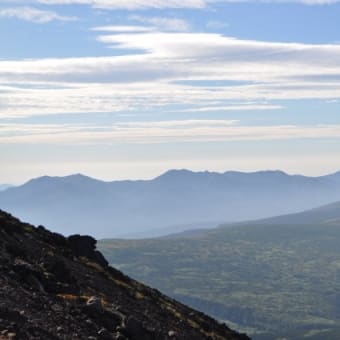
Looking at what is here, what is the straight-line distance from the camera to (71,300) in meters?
45.7

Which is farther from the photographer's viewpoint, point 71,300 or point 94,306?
point 71,300

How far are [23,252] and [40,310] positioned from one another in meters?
23.0

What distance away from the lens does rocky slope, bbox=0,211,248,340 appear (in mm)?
35344

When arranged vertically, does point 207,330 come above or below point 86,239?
below

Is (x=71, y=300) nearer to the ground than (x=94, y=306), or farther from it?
farther from it

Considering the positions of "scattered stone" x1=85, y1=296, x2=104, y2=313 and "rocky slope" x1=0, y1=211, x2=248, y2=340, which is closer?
"rocky slope" x1=0, y1=211, x2=248, y2=340

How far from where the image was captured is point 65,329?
117ft

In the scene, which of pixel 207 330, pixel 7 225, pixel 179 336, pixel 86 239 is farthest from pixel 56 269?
pixel 86 239

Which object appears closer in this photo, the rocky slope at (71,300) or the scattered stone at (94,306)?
the rocky slope at (71,300)

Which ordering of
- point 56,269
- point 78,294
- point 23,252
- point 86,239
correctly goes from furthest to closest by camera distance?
point 86,239 < point 23,252 < point 56,269 < point 78,294

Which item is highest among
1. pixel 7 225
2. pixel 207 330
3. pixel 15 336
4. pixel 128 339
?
pixel 7 225

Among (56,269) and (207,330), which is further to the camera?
(207,330)

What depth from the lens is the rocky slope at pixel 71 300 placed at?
35.3m

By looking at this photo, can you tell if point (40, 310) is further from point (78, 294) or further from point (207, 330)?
point (207, 330)
